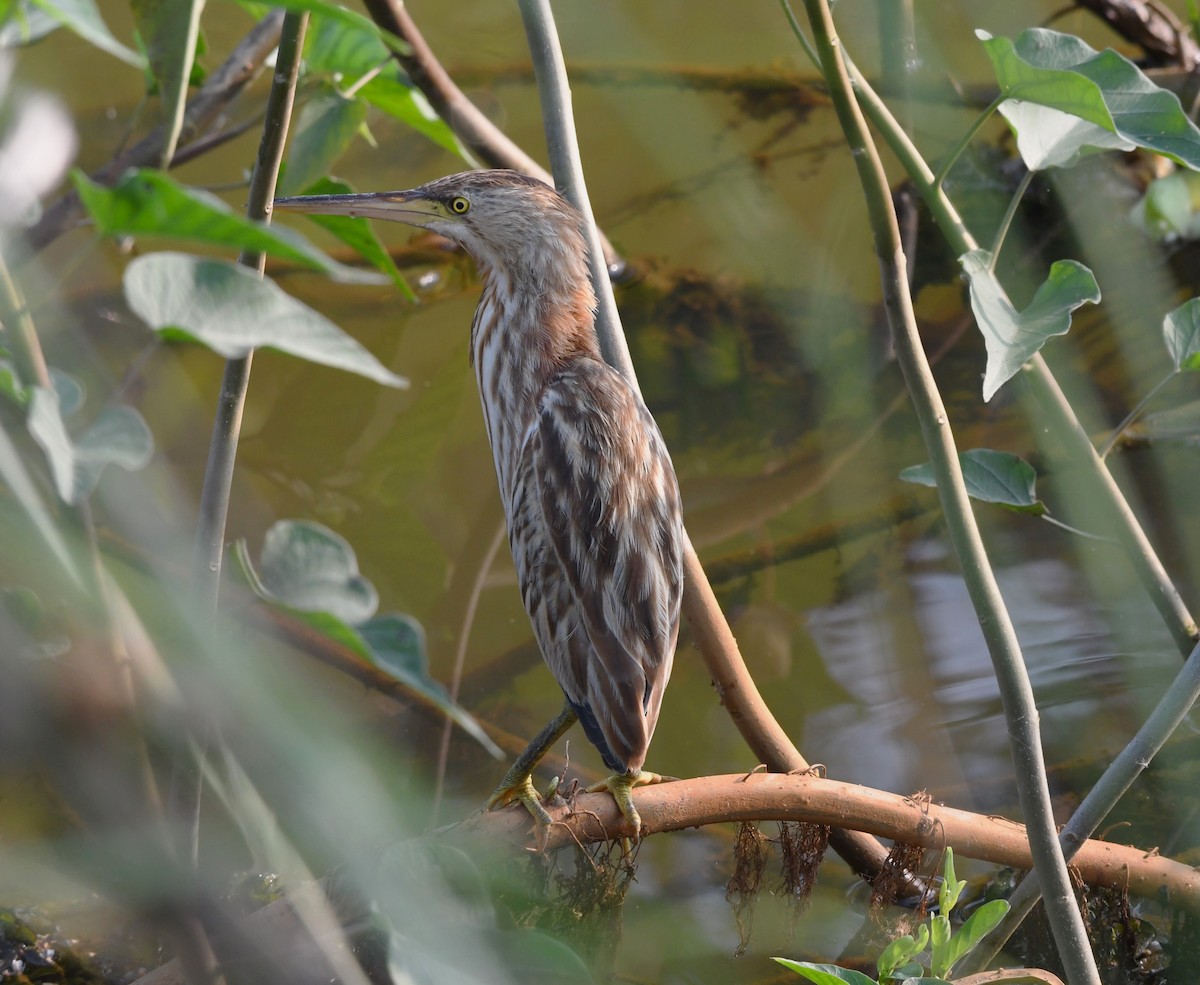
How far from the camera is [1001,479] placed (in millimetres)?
1570

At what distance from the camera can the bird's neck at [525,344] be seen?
200 centimetres

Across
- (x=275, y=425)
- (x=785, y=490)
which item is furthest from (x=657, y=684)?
(x=275, y=425)

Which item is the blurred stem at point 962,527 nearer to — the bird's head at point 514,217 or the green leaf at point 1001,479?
the green leaf at point 1001,479

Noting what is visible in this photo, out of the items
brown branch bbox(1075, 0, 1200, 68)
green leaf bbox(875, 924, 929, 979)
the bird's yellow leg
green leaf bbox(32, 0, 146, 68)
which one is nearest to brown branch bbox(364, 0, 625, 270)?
the bird's yellow leg

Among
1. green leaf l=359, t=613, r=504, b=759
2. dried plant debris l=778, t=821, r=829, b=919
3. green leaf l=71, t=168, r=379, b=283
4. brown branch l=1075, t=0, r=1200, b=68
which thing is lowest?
dried plant debris l=778, t=821, r=829, b=919

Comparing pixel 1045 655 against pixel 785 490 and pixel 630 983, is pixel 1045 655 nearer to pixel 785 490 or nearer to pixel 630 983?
pixel 785 490

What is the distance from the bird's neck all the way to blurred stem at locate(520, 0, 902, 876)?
78 millimetres

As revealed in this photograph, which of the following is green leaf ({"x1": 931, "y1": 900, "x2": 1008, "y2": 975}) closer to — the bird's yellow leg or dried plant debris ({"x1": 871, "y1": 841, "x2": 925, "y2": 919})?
dried plant debris ({"x1": 871, "y1": 841, "x2": 925, "y2": 919})

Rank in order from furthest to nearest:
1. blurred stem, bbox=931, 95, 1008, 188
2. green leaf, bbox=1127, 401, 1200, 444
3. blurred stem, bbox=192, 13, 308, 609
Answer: green leaf, bbox=1127, 401, 1200, 444 → blurred stem, bbox=931, 95, 1008, 188 → blurred stem, bbox=192, 13, 308, 609

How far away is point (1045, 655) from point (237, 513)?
6.57ft

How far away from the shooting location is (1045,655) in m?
2.67

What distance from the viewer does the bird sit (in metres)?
1.71

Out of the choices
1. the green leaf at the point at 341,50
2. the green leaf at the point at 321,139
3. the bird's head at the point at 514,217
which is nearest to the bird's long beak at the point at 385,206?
the bird's head at the point at 514,217

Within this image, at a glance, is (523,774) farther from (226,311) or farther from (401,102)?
(226,311)
